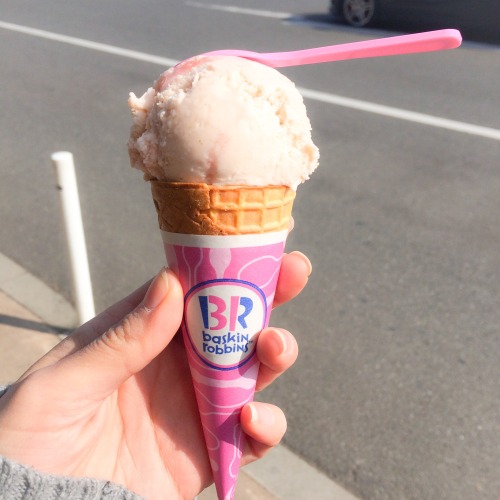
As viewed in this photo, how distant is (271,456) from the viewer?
2.93 m

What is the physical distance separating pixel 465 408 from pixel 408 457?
46 centimetres

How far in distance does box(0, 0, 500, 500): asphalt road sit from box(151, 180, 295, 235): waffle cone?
5.56ft

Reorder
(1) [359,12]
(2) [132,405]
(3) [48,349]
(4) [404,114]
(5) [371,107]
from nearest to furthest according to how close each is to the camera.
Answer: (2) [132,405]
(3) [48,349]
(4) [404,114]
(5) [371,107]
(1) [359,12]

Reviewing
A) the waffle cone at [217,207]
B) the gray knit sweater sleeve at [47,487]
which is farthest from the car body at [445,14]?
the gray knit sweater sleeve at [47,487]

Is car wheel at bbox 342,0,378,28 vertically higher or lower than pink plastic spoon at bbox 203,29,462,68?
lower

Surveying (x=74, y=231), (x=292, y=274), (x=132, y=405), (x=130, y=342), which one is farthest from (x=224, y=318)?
(x=74, y=231)

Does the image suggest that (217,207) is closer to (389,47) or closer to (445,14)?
(389,47)

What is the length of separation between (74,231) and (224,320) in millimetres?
2117

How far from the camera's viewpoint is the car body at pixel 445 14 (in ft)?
31.4

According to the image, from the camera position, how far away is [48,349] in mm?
3477

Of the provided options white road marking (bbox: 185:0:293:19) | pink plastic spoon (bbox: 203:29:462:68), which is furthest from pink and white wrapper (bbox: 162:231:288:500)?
white road marking (bbox: 185:0:293:19)

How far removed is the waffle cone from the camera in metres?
1.55

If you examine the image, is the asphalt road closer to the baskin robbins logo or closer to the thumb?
the baskin robbins logo

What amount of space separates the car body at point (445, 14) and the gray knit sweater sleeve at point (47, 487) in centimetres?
969
